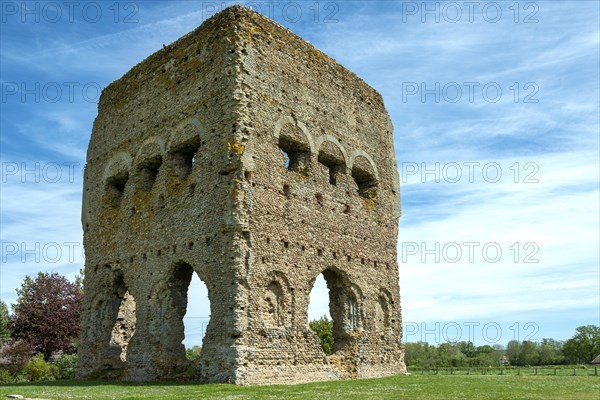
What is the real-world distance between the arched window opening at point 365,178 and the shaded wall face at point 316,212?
0.12ft

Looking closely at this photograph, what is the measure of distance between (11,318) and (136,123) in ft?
64.6

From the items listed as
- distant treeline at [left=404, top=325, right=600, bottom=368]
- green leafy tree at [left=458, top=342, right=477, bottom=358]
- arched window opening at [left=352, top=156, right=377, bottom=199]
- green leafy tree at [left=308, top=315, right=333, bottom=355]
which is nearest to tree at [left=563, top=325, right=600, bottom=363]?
distant treeline at [left=404, top=325, right=600, bottom=368]

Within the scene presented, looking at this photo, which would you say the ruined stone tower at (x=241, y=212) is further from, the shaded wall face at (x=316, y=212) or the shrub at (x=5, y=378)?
the shrub at (x=5, y=378)

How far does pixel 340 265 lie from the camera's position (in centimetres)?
1634

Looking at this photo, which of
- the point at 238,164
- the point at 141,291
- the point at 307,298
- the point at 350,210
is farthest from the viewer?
the point at 350,210

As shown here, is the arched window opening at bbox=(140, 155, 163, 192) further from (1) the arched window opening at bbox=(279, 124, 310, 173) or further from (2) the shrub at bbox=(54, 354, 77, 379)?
(2) the shrub at bbox=(54, 354, 77, 379)

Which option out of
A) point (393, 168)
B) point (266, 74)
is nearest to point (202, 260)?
point (266, 74)

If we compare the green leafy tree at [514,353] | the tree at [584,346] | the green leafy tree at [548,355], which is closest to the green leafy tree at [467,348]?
the green leafy tree at [514,353]

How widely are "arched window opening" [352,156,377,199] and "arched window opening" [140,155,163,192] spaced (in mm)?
6076

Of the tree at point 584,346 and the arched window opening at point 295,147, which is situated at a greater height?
the arched window opening at point 295,147

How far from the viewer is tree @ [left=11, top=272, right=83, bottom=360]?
3094cm

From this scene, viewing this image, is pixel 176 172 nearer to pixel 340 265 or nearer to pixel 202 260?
pixel 202 260

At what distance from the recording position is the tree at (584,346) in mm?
46906

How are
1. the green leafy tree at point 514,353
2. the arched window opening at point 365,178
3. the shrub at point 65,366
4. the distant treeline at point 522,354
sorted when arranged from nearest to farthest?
1. the arched window opening at point 365,178
2. the shrub at point 65,366
3. the distant treeline at point 522,354
4. the green leafy tree at point 514,353
